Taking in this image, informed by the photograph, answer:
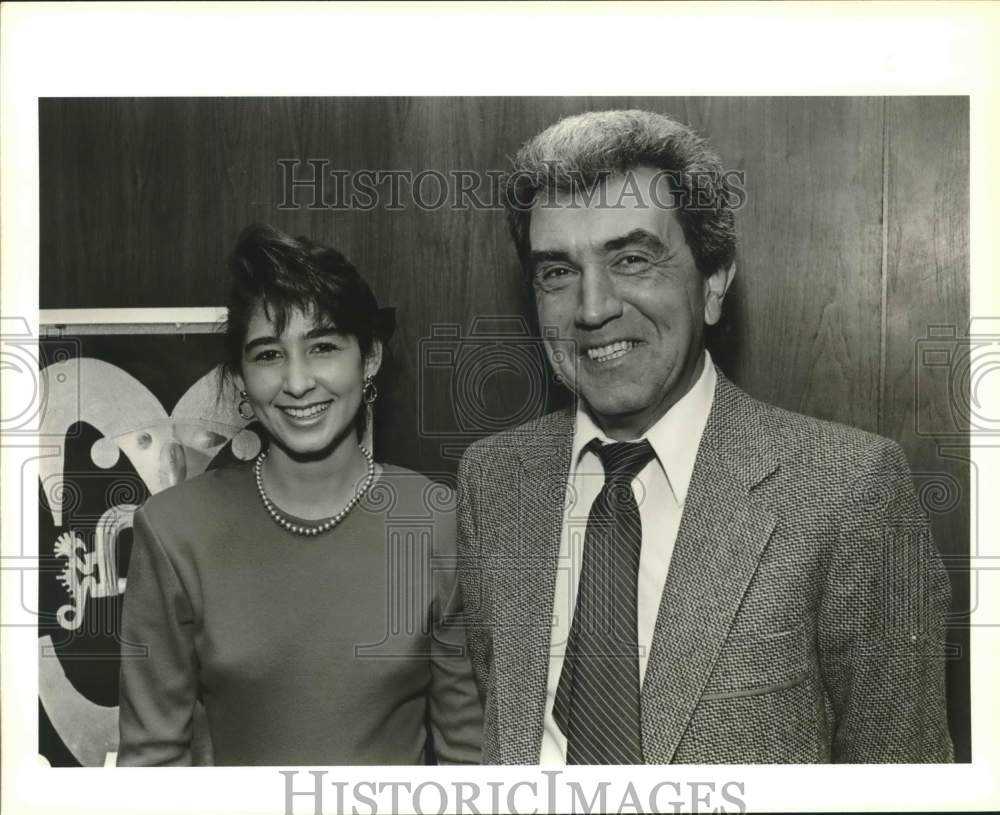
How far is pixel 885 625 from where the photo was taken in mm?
1607

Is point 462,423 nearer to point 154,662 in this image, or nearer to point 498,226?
point 498,226

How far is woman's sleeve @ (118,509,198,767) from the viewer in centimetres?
165

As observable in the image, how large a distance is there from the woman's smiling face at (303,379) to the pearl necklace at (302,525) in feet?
0.17

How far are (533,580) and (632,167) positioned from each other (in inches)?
26.8

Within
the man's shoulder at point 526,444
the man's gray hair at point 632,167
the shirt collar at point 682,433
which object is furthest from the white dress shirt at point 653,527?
the man's gray hair at point 632,167

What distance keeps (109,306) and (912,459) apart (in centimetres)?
135

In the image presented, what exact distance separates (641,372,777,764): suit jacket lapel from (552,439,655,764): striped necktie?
34 millimetres

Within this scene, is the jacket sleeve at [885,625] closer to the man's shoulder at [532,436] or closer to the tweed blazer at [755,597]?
the tweed blazer at [755,597]

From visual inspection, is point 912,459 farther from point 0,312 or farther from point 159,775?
point 0,312

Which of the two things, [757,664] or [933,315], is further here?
[933,315]

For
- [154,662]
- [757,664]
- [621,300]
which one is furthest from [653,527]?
[154,662]

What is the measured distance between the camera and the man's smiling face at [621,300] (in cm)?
158

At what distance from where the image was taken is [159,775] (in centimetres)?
167

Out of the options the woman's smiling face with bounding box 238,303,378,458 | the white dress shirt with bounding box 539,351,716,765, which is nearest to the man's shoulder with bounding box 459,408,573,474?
the white dress shirt with bounding box 539,351,716,765
